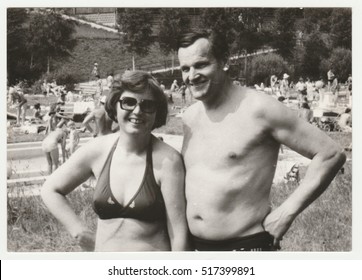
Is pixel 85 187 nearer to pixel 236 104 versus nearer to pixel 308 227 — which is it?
pixel 236 104

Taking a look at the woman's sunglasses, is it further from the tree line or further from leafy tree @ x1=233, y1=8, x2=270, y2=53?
leafy tree @ x1=233, y1=8, x2=270, y2=53

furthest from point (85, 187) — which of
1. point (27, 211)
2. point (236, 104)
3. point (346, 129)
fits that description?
point (346, 129)

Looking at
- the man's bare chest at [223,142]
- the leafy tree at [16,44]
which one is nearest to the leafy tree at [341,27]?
the man's bare chest at [223,142]

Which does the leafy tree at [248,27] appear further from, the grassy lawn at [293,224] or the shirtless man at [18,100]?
the shirtless man at [18,100]

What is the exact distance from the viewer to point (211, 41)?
9.99 ft

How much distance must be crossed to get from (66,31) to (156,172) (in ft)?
3.79

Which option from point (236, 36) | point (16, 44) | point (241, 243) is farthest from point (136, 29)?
point (241, 243)

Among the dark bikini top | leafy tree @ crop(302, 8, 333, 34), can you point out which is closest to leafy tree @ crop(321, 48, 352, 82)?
leafy tree @ crop(302, 8, 333, 34)

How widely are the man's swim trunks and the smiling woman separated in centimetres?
9

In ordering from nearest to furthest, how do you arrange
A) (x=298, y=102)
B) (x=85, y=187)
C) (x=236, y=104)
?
(x=236, y=104) → (x=85, y=187) → (x=298, y=102)

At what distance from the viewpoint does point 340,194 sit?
3414mm

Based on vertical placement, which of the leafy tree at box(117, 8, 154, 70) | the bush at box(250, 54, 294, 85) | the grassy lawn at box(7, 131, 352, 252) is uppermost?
the leafy tree at box(117, 8, 154, 70)

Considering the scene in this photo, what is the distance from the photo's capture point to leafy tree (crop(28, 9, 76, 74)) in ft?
11.6

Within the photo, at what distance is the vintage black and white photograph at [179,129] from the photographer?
2.97 meters
